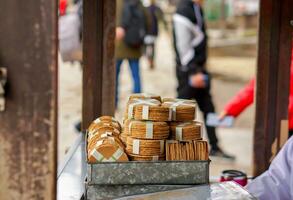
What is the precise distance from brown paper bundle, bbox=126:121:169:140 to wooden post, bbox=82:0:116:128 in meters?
1.58

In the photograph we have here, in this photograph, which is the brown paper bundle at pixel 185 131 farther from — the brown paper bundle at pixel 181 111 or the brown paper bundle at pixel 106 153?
the brown paper bundle at pixel 106 153

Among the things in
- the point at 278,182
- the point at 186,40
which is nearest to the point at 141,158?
the point at 278,182

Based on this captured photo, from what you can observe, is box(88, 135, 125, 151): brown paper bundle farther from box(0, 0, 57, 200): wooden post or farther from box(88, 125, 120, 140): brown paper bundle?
box(0, 0, 57, 200): wooden post

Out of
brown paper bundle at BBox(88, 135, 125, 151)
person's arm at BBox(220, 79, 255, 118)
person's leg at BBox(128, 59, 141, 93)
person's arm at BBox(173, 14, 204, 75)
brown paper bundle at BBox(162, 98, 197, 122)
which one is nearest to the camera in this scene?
brown paper bundle at BBox(88, 135, 125, 151)

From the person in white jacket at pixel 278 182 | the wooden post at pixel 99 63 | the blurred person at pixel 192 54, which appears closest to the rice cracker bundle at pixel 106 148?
the person in white jacket at pixel 278 182

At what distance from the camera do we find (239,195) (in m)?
2.32

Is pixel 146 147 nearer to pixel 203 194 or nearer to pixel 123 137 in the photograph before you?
pixel 123 137

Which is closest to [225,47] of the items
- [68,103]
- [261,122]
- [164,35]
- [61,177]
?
[164,35]

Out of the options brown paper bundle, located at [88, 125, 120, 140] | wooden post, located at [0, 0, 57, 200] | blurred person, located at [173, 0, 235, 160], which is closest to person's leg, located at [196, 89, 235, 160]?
blurred person, located at [173, 0, 235, 160]

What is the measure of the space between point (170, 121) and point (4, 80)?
1176 millimetres

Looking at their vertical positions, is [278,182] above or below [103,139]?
below

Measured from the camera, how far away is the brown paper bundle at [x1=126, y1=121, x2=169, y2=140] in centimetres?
254

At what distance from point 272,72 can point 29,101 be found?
9.55 ft

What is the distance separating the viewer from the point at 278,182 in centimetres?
295
